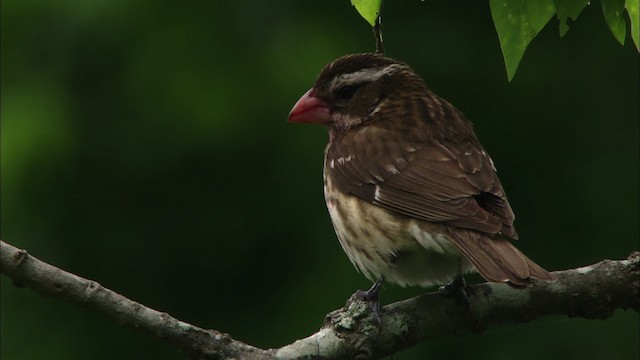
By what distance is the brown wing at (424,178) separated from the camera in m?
5.09

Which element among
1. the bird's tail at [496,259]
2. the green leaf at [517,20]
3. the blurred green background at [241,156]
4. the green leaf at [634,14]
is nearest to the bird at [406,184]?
the bird's tail at [496,259]

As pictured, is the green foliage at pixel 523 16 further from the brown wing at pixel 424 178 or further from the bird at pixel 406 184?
the brown wing at pixel 424 178

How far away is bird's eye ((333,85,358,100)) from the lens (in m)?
6.04

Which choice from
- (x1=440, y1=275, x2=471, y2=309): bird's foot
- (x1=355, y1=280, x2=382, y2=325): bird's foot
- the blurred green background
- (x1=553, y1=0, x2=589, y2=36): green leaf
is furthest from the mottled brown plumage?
the blurred green background

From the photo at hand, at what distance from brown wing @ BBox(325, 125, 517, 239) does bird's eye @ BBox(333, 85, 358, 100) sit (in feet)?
0.65

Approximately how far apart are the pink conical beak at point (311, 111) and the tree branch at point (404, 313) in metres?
1.32

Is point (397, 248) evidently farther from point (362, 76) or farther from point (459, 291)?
point (362, 76)

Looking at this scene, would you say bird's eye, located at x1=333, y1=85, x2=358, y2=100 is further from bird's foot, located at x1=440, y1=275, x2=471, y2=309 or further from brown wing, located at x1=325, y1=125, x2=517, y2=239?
bird's foot, located at x1=440, y1=275, x2=471, y2=309

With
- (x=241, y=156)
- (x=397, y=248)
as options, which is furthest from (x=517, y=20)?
(x=241, y=156)

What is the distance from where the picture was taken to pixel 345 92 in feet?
19.9

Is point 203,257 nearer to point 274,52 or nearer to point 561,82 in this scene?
point 274,52

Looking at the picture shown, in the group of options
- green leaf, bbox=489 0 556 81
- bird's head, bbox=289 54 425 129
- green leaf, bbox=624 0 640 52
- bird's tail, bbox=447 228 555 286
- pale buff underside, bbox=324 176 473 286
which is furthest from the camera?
bird's head, bbox=289 54 425 129

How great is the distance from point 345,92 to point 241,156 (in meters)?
2.49

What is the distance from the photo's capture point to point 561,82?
8.80 m
